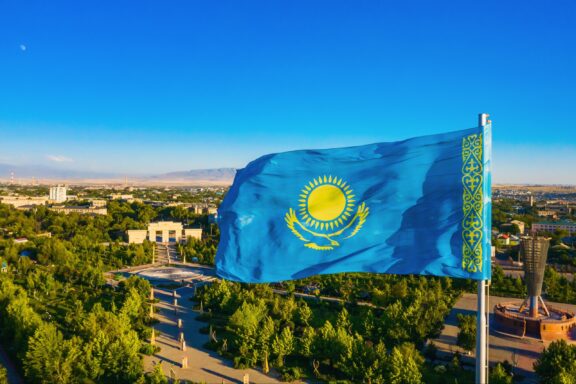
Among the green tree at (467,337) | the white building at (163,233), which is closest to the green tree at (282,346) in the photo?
the green tree at (467,337)

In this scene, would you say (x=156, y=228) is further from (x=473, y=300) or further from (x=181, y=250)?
(x=473, y=300)

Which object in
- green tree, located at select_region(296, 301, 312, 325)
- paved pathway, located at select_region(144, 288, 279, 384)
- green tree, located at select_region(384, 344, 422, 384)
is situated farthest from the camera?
green tree, located at select_region(296, 301, 312, 325)

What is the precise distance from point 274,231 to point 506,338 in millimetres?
20713

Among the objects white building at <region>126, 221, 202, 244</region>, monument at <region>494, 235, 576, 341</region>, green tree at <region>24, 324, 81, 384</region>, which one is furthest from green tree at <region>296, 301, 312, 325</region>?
white building at <region>126, 221, 202, 244</region>

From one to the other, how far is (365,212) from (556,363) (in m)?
14.1

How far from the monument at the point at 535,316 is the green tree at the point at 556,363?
6109mm

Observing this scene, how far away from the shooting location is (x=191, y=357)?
2036cm

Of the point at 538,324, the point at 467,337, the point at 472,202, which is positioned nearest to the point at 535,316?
the point at 538,324

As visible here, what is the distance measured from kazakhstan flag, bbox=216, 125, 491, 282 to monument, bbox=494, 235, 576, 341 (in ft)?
66.2

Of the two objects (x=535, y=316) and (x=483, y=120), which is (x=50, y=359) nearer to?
(x=483, y=120)

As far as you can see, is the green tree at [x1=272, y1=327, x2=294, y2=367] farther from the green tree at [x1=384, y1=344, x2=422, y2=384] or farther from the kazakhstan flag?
the kazakhstan flag

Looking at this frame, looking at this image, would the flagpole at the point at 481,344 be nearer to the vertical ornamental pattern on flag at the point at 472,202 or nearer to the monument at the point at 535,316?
the vertical ornamental pattern on flag at the point at 472,202

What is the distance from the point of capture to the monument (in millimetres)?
23250

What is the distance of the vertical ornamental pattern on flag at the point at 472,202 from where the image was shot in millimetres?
6215
